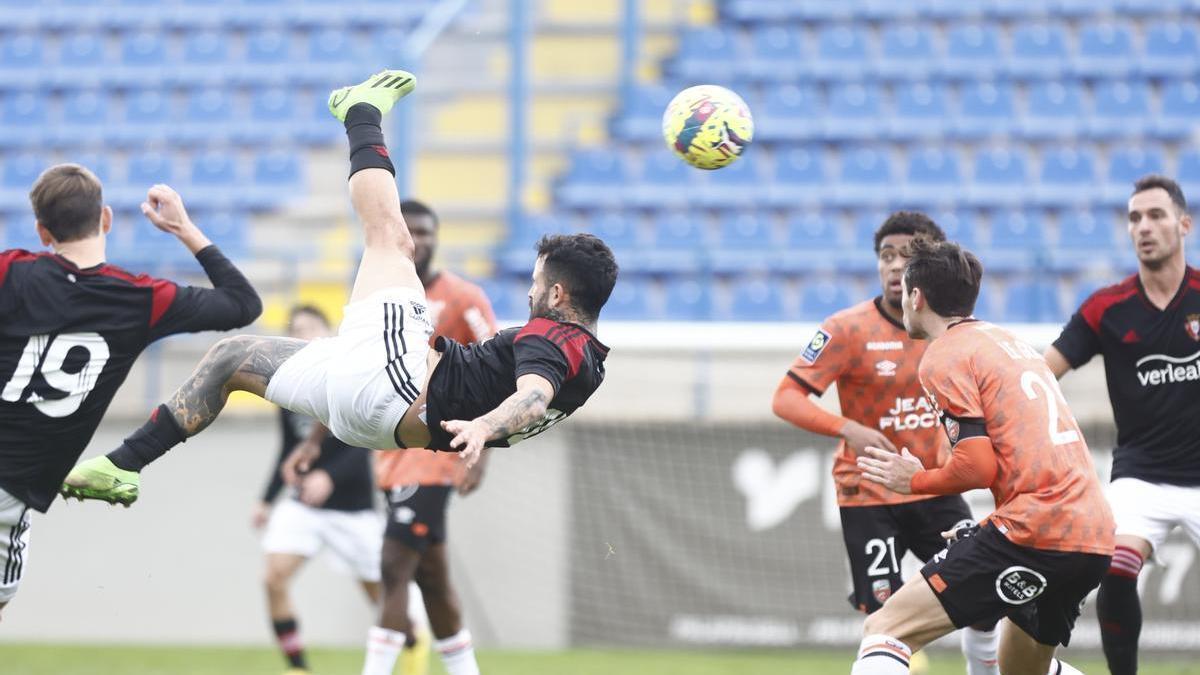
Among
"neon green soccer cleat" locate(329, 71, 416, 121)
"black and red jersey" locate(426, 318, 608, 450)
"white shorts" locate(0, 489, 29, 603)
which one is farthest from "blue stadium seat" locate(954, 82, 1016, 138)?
"white shorts" locate(0, 489, 29, 603)

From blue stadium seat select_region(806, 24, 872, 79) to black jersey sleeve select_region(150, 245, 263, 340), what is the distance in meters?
11.0

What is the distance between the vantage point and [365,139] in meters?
6.52

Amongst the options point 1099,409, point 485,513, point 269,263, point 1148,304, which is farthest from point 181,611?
point 1148,304

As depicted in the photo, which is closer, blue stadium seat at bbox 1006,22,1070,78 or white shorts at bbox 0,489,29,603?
white shorts at bbox 0,489,29,603

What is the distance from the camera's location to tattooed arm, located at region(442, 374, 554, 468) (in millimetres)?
5191

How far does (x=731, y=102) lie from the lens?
7.28 m

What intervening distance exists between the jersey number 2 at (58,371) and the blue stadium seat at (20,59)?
13221 millimetres

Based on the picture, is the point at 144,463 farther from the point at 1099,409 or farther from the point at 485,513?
the point at 1099,409

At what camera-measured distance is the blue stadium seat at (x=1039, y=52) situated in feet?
53.1

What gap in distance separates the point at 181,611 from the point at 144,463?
7006 millimetres

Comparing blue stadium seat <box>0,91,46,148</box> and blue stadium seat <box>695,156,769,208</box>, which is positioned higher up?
blue stadium seat <box>0,91,46,148</box>

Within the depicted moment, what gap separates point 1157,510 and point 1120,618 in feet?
2.02

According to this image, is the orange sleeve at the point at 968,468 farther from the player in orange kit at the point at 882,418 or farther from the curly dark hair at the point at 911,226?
the curly dark hair at the point at 911,226

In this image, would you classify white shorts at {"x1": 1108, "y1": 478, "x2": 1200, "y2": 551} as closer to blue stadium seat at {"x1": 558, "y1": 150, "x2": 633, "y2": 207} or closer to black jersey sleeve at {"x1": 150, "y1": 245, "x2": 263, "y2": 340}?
black jersey sleeve at {"x1": 150, "y1": 245, "x2": 263, "y2": 340}
